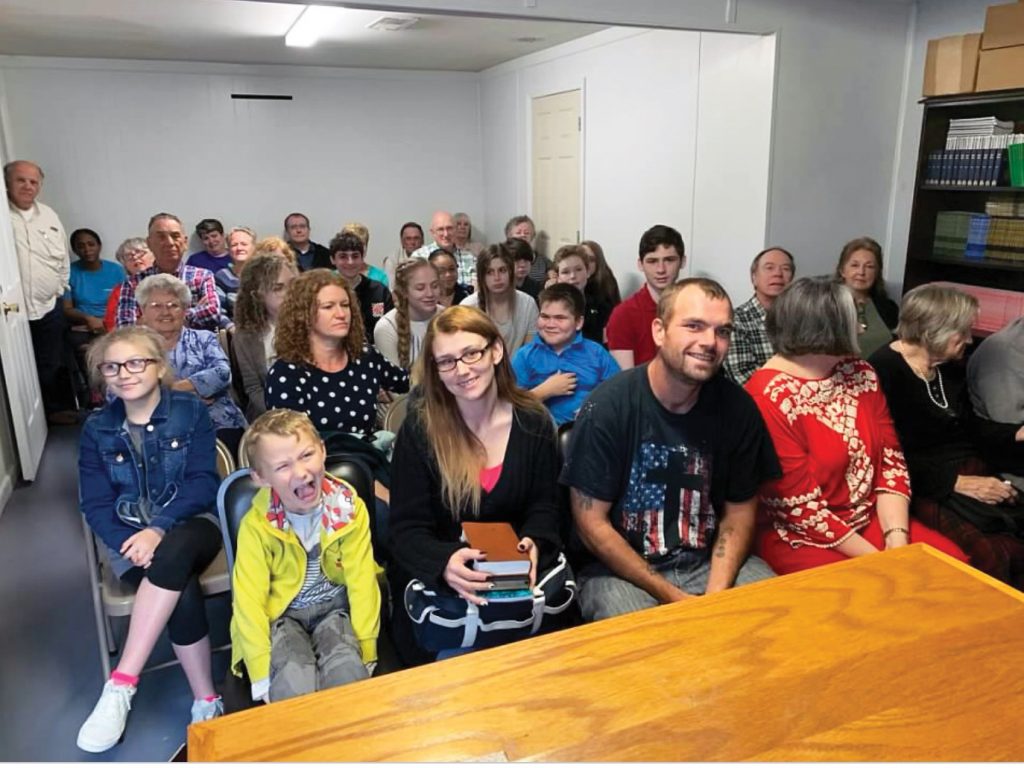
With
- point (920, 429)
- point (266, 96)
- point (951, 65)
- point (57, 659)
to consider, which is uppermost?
point (266, 96)

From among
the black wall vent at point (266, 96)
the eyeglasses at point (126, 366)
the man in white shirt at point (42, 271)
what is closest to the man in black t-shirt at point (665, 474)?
the eyeglasses at point (126, 366)

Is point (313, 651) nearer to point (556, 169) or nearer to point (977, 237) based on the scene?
point (977, 237)

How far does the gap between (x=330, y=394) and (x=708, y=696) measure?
69.6 inches

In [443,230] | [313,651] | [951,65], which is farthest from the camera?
[443,230]

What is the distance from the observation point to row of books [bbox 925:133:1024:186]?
3.43m

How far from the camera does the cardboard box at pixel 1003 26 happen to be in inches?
125

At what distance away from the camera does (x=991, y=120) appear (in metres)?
3.45

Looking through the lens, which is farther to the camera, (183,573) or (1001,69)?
(1001,69)

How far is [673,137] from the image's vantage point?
4.62 metres

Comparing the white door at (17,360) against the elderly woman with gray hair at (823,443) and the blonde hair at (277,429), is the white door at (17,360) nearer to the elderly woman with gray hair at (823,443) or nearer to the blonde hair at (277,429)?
the blonde hair at (277,429)

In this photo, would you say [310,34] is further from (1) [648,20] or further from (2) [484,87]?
(1) [648,20]

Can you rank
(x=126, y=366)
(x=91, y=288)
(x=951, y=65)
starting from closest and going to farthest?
(x=126, y=366)
(x=951, y=65)
(x=91, y=288)

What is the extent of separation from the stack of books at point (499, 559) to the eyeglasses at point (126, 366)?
1118 millimetres

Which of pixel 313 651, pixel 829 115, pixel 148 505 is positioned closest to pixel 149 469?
pixel 148 505
